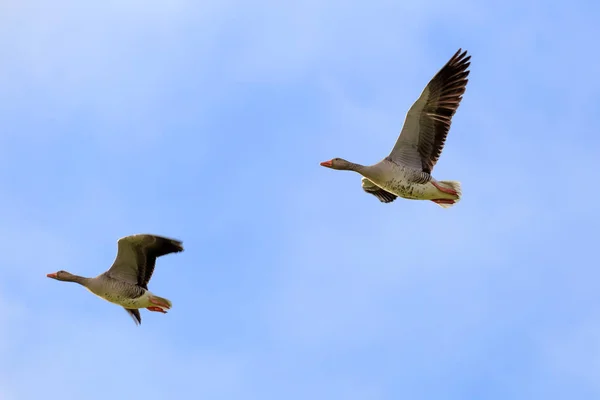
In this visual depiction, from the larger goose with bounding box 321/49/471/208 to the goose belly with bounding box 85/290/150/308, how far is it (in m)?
4.84

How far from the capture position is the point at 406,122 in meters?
23.9

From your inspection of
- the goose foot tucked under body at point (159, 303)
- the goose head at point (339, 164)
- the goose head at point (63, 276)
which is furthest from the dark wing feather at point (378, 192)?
the goose head at point (63, 276)

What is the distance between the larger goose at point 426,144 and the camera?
78.5 ft

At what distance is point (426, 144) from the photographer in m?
24.2

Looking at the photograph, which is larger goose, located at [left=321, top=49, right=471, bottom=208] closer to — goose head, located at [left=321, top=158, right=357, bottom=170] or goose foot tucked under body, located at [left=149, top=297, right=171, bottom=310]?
goose head, located at [left=321, top=158, right=357, bottom=170]

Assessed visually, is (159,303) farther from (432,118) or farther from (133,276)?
(432,118)

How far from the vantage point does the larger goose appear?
942 inches

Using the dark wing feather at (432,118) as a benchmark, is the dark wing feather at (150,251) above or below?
below

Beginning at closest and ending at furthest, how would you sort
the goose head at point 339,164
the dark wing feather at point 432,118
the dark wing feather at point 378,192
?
the dark wing feather at point 432,118, the goose head at point 339,164, the dark wing feather at point 378,192

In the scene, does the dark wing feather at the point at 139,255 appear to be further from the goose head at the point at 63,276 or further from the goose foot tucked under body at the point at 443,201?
the goose foot tucked under body at the point at 443,201

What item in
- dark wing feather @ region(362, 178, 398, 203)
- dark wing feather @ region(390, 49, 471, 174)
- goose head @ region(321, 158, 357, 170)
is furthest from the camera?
dark wing feather @ region(362, 178, 398, 203)

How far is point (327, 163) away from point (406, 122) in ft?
7.42

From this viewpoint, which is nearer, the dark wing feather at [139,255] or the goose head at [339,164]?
the dark wing feather at [139,255]

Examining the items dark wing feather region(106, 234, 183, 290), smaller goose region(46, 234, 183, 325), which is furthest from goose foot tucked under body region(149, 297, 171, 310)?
dark wing feather region(106, 234, 183, 290)
